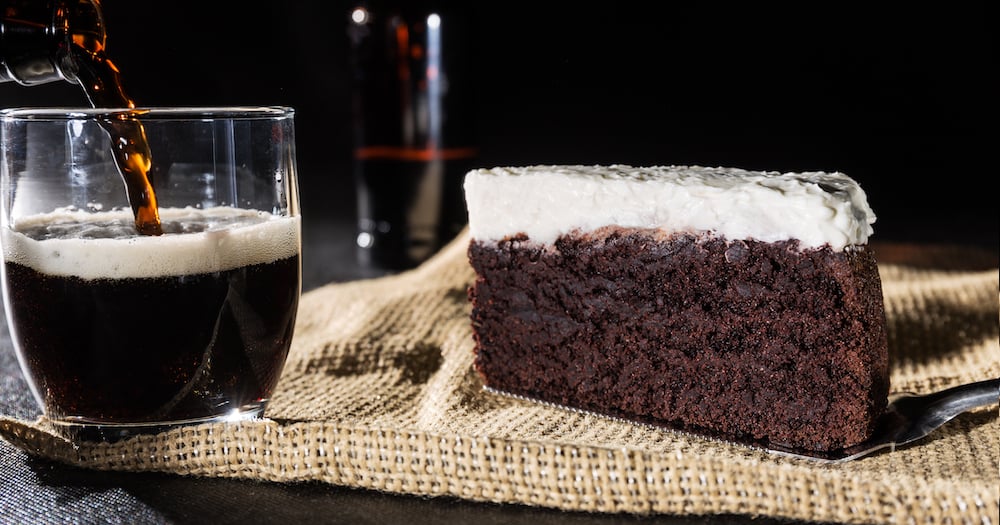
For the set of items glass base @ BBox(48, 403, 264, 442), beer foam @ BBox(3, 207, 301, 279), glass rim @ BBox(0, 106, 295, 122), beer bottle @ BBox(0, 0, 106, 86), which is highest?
beer bottle @ BBox(0, 0, 106, 86)

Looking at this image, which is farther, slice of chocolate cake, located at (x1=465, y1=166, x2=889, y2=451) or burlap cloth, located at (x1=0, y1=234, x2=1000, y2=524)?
slice of chocolate cake, located at (x1=465, y1=166, x2=889, y2=451)

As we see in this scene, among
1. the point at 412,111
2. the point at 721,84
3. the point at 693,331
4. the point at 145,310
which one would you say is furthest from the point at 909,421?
the point at 721,84

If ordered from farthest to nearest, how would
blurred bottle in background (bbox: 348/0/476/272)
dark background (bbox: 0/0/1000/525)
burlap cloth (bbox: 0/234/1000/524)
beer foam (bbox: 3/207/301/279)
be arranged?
1. dark background (bbox: 0/0/1000/525)
2. blurred bottle in background (bbox: 348/0/476/272)
3. beer foam (bbox: 3/207/301/279)
4. burlap cloth (bbox: 0/234/1000/524)

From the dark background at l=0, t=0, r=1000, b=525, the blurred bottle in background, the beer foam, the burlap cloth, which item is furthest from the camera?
the dark background at l=0, t=0, r=1000, b=525

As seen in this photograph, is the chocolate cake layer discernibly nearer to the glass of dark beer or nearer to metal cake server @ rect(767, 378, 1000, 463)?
metal cake server @ rect(767, 378, 1000, 463)

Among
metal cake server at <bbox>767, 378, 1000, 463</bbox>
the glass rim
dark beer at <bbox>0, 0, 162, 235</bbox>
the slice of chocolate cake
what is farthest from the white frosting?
dark beer at <bbox>0, 0, 162, 235</bbox>
